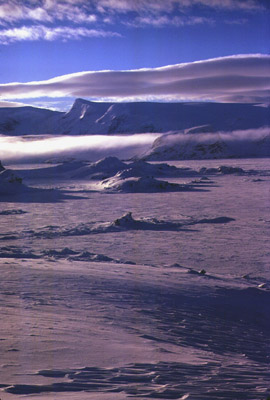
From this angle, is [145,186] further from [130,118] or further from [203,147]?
[130,118]

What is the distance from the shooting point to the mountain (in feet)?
353

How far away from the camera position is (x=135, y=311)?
5.00 m

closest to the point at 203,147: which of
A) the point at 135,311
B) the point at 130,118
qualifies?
the point at 130,118

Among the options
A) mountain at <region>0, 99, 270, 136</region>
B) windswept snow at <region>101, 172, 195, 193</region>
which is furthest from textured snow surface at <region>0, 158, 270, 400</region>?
mountain at <region>0, 99, 270, 136</region>

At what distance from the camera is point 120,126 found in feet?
429

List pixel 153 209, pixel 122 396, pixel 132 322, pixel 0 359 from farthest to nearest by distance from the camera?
pixel 153 209, pixel 132 322, pixel 0 359, pixel 122 396

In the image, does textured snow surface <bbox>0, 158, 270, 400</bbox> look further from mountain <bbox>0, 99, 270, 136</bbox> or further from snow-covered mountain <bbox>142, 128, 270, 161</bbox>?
mountain <bbox>0, 99, 270, 136</bbox>

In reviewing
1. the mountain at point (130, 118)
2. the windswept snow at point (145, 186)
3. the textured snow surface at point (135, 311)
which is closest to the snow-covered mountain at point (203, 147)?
the mountain at point (130, 118)

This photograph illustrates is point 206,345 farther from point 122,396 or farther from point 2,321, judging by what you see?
point 2,321

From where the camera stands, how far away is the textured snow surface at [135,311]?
122 inches

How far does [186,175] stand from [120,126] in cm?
9744

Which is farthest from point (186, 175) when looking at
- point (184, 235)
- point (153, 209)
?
point (184, 235)

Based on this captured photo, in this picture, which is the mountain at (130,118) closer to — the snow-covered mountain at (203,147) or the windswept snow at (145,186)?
the snow-covered mountain at (203,147)

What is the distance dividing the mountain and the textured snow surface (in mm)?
69359
